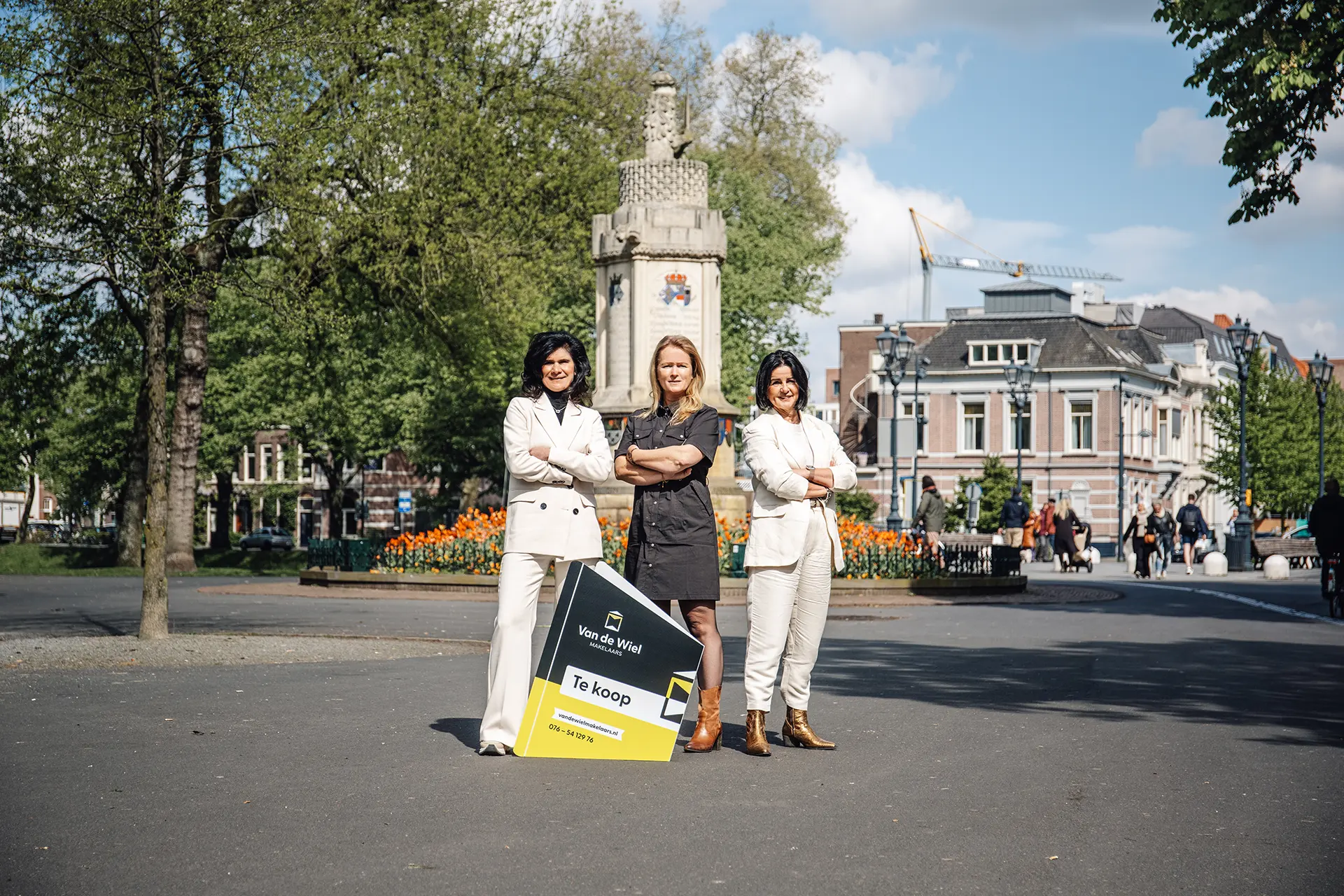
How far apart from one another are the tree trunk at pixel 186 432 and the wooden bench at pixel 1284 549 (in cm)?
2449

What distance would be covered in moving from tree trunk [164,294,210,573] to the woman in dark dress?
76.9 ft

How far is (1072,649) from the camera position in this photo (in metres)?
15.1

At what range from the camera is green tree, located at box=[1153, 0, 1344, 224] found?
1862 cm

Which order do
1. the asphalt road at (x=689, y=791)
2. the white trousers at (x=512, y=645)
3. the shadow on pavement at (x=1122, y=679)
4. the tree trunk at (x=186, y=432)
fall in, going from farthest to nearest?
the tree trunk at (x=186, y=432) < the shadow on pavement at (x=1122, y=679) < the white trousers at (x=512, y=645) < the asphalt road at (x=689, y=791)

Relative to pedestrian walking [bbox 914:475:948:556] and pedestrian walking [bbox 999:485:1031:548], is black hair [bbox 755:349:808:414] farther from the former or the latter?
pedestrian walking [bbox 999:485:1031:548]

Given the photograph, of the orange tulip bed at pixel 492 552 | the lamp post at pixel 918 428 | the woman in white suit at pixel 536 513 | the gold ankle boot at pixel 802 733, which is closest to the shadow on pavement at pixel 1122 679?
the gold ankle boot at pixel 802 733

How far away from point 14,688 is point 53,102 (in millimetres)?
6927

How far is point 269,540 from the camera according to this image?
86.1 metres

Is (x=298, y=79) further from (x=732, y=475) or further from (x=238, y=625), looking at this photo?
(x=732, y=475)

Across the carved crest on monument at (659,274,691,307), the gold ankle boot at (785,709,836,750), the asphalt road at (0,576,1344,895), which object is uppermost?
the carved crest on monument at (659,274,691,307)

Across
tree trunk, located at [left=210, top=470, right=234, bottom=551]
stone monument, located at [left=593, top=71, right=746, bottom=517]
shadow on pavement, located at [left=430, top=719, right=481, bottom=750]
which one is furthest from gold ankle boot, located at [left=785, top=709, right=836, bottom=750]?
tree trunk, located at [left=210, top=470, right=234, bottom=551]

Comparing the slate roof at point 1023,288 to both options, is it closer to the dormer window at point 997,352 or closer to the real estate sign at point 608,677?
the dormer window at point 997,352

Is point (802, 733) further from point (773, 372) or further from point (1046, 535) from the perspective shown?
point (1046, 535)

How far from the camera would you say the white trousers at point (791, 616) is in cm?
824
